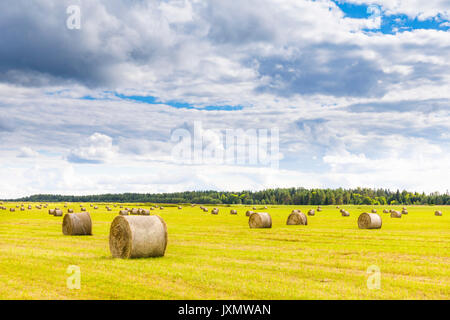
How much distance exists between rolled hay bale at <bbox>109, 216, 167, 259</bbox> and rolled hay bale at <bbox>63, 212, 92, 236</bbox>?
1207 cm

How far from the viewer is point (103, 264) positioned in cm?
1748

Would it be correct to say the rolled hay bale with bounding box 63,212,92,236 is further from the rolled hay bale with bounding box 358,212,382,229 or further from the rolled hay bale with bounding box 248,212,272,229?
the rolled hay bale with bounding box 358,212,382,229

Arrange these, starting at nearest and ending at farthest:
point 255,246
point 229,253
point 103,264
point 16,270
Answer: point 16,270 < point 103,264 < point 229,253 < point 255,246

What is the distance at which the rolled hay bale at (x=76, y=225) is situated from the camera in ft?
102

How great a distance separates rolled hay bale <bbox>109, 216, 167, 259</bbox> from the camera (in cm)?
1900

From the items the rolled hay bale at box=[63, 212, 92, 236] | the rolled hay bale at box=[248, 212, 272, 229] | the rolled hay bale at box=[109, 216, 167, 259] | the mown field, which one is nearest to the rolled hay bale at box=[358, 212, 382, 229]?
the rolled hay bale at box=[248, 212, 272, 229]

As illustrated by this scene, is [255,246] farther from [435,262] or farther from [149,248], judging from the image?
[435,262]

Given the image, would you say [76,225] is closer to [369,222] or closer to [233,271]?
[233,271]

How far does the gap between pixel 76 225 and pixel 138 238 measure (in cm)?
1363

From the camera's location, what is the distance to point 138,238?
62.6ft

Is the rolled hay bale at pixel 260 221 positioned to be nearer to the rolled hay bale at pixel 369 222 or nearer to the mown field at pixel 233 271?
the rolled hay bale at pixel 369 222
